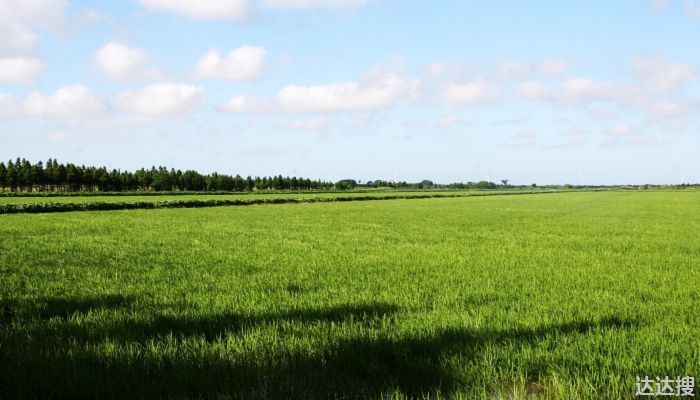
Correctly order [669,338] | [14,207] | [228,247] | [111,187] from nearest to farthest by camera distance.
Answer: [669,338] → [228,247] → [14,207] → [111,187]

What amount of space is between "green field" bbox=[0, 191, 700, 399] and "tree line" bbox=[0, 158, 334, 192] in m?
129

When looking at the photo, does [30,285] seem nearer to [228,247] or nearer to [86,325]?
[86,325]

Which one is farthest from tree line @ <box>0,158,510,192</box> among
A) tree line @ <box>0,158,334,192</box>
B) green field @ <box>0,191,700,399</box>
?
green field @ <box>0,191,700,399</box>

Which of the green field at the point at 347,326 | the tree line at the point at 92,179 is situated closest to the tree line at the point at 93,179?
the tree line at the point at 92,179

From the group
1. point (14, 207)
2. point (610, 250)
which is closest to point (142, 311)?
point (610, 250)

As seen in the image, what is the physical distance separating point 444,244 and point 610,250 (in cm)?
525

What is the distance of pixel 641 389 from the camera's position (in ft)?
12.3

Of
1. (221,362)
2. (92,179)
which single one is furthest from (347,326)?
(92,179)

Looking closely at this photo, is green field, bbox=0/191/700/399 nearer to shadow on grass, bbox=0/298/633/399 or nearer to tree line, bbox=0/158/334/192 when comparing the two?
shadow on grass, bbox=0/298/633/399

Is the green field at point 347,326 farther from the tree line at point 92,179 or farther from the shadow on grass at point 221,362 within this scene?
the tree line at point 92,179

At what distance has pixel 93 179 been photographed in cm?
12962

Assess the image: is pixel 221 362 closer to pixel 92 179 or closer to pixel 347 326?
pixel 347 326

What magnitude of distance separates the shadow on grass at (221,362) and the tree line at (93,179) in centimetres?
13376

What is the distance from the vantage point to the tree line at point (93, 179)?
117 m
